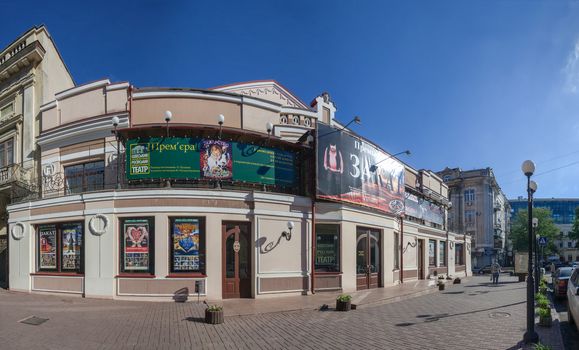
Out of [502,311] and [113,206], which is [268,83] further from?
[502,311]

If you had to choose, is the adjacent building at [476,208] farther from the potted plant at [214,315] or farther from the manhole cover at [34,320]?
the manhole cover at [34,320]

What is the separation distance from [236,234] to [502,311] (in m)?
10.1

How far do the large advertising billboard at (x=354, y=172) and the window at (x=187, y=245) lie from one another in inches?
214

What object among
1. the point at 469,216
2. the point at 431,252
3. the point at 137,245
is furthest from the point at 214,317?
the point at 469,216

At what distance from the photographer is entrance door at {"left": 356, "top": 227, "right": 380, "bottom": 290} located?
19203 millimetres

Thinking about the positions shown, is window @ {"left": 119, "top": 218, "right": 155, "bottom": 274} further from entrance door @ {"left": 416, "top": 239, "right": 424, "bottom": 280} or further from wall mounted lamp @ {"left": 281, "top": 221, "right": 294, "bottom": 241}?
entrance door @ {"left": 416, "top": 239, "right": 424, "bottom": 280}

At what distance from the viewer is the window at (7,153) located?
843 inches

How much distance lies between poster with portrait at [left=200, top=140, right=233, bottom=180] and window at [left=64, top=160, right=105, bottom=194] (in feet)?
16.0

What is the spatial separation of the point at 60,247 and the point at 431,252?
25322 mm

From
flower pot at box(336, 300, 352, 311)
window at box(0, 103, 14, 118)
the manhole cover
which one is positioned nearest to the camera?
the manhole cover

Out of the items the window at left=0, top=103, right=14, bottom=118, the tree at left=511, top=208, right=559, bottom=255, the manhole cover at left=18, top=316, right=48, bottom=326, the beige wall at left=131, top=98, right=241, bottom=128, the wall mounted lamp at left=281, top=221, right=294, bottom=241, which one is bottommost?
the tree at left=511, top=208, right=559, bottom=255

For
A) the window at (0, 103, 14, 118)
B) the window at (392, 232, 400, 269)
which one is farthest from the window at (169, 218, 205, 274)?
the window at (0, 103, 14, 118)

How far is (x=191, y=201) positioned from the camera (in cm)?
→ 1484

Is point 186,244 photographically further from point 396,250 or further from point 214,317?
point 396,250
